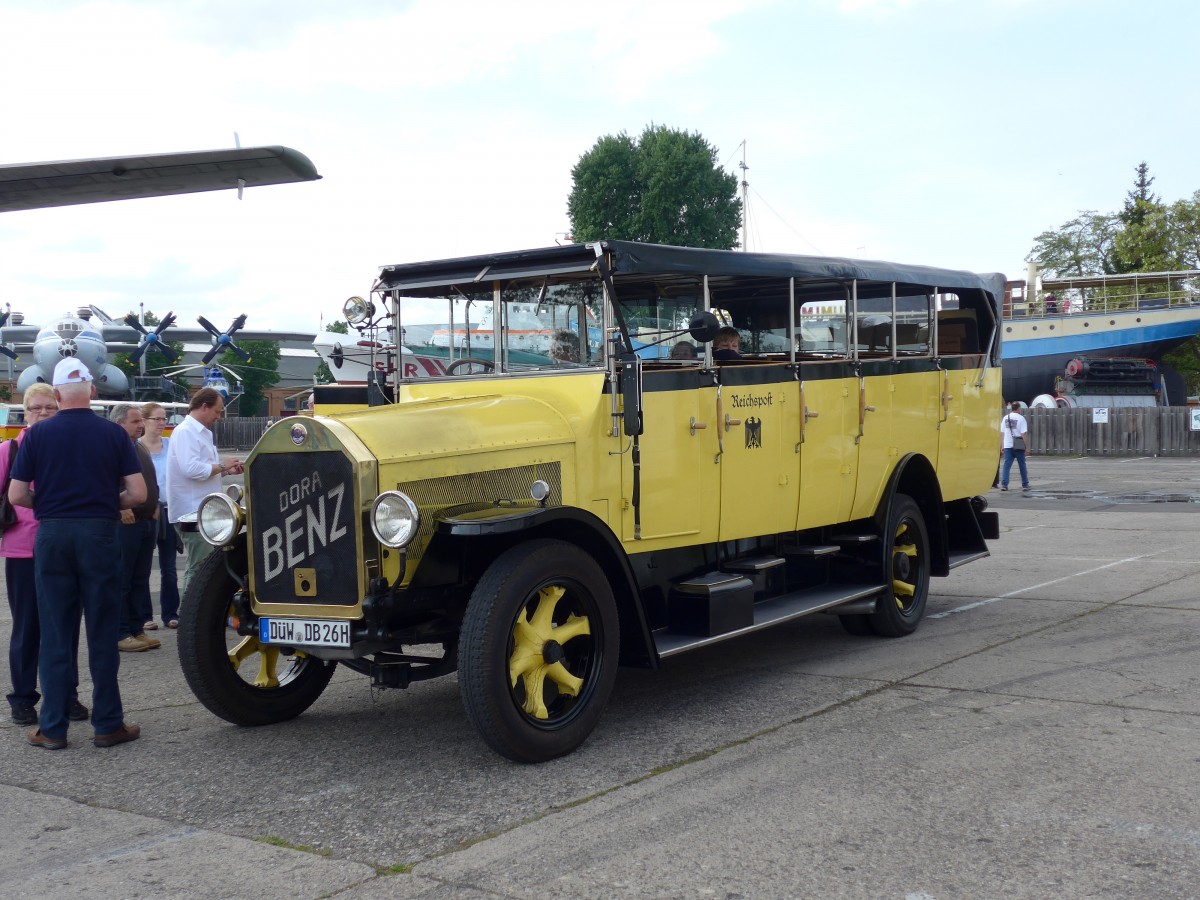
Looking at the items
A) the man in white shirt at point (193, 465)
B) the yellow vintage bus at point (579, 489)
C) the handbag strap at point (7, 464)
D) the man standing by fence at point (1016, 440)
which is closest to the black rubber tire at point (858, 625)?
the yellow vintage bus at point (579, 489)

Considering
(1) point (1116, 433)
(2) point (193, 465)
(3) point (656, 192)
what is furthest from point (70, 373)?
(3) point (656, 192)

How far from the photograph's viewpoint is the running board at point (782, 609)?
6.00 metres

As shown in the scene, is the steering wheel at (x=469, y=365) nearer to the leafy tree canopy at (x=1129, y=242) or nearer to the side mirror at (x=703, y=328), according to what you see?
the side mirror at (x=703, y=328)

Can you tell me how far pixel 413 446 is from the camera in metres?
5.22

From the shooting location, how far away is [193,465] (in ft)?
26.5

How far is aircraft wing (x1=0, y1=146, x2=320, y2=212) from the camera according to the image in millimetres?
18531

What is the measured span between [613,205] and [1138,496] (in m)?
43.9

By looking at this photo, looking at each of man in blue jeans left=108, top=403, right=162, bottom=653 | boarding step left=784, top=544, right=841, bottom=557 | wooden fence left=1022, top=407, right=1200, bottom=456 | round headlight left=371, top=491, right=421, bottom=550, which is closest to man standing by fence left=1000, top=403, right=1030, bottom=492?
wooden fence left=1022, top=407, right=1200, bottom=456

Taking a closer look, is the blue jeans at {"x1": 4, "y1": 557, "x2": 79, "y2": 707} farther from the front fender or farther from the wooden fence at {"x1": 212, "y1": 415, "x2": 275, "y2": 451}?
the wooden fence at {"x1": 212, "y1": 415, "x2": 275, "y2": 451}

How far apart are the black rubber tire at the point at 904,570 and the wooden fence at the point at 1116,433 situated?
26.9 m

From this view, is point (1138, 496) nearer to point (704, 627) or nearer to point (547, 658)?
point (704, 627)

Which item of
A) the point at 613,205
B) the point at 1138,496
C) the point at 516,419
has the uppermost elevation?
the point at 613,205

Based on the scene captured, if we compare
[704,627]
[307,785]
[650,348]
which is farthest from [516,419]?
[307,785]

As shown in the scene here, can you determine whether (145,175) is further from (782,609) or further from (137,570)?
(782,609)
